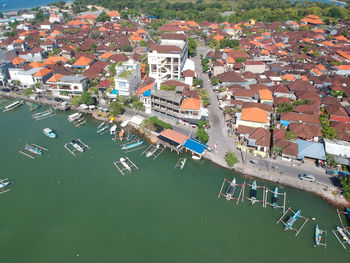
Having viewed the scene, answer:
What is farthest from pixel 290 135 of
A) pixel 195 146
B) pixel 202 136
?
pixel 195 146

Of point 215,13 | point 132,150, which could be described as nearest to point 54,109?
point 132,150

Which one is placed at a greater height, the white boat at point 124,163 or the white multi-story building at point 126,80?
the white multi-story building at point 126,80

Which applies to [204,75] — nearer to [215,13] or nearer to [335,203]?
[335,203]

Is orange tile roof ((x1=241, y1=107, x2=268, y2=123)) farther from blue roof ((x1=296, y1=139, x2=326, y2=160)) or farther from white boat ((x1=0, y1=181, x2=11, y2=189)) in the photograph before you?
white boat ((x1=0, y1=181, x2=11, y2=189))

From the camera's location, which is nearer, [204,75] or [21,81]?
[21,81]

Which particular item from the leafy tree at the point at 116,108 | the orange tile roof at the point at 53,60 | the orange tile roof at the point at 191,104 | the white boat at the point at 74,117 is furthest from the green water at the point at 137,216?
the orange tile roof at the point at 53,60

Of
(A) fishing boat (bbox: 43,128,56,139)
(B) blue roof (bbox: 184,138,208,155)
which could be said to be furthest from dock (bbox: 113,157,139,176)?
(A) fishing boat (bbox: 43,128,56,139)

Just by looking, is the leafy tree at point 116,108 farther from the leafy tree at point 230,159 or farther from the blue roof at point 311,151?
the blue roof at point 311,151
